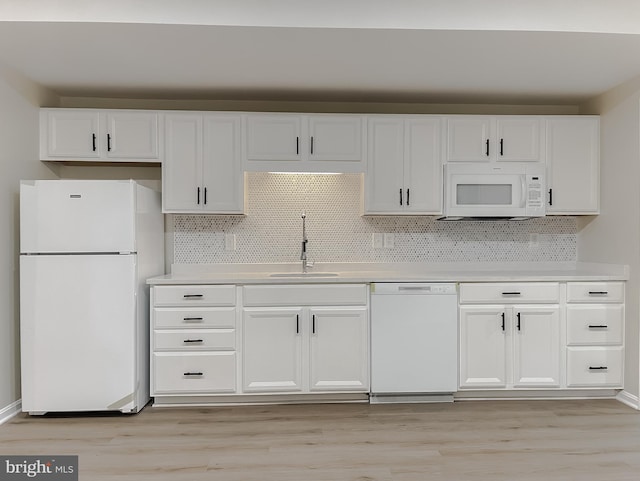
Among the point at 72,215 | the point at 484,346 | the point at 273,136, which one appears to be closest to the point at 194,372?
the point at 72,215

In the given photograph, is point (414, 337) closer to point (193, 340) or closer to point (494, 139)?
point (193, 340)

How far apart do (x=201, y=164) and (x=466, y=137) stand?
6.58 ft

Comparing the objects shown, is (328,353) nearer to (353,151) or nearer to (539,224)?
(353,151)

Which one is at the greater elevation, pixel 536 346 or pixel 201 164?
pixel 201 164

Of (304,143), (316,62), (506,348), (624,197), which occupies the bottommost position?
(506,348)

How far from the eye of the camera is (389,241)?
378 centimetres

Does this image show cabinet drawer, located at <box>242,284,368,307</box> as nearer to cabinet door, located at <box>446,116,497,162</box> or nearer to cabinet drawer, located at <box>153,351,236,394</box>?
cabinet drawer, located at <box>153,351,236,394</box>

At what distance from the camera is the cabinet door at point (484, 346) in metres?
3.21

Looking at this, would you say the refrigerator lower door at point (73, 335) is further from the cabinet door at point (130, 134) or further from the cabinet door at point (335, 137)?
the cabinet door at point (335, 137)

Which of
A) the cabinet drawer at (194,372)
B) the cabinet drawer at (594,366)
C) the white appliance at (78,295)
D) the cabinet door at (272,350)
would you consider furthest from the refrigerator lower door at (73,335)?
the cabinet drawer at (594,366)

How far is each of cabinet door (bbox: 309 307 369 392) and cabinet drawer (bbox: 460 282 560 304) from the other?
81 cm

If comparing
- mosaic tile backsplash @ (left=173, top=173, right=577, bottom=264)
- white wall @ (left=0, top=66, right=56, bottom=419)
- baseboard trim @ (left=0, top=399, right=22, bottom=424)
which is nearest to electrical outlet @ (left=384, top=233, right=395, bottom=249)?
mosaic tile backsplash @ (left=173, top=173, right=577, bottom=264)

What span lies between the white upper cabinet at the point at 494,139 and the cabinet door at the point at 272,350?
5.65 ft

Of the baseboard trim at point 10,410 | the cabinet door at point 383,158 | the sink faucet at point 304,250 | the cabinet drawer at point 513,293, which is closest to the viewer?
the baseboard trim at point 10,410
